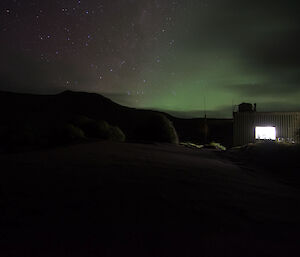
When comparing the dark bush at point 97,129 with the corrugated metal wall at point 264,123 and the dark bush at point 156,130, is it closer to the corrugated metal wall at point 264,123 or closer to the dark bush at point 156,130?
the dark bush at point 156,130

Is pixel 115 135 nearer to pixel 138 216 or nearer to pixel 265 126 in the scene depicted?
pixel 138 216

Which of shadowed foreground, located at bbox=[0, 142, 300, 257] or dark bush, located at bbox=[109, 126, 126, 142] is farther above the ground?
dark bush, located at bbox=[109, 126, 126, 142]

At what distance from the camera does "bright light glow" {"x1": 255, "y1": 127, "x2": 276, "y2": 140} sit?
1274cm

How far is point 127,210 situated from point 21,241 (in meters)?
0.60

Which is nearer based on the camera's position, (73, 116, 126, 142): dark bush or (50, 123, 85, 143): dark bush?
(50, 123, 85, 143): dark bush

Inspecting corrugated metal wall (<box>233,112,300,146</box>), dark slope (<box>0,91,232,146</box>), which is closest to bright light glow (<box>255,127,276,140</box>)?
corrugated metal wall (<box>233,112,300,146</box>)

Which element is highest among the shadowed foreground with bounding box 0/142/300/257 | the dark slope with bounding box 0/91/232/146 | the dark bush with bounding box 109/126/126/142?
the dark slope with bounding box 0/91/232/146

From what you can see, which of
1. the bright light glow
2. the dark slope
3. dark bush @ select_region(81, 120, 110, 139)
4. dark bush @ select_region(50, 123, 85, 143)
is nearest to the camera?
dark bush @ select_region(50, 123, 85, 143)

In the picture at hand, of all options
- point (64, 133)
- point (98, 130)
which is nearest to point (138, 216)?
point (64, 133)

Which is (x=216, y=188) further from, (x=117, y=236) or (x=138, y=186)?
(x=117, y=236)

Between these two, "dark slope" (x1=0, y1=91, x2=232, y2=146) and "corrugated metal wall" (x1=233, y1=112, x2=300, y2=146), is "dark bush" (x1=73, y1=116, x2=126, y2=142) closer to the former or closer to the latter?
"corrugated metal wall" (x1=233, y1=112, x2=300, y2=146)

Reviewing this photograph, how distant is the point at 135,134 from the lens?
31.9ft

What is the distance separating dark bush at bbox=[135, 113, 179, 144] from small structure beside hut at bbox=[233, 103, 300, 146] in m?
6.47

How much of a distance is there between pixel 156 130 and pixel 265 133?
8171 mm
